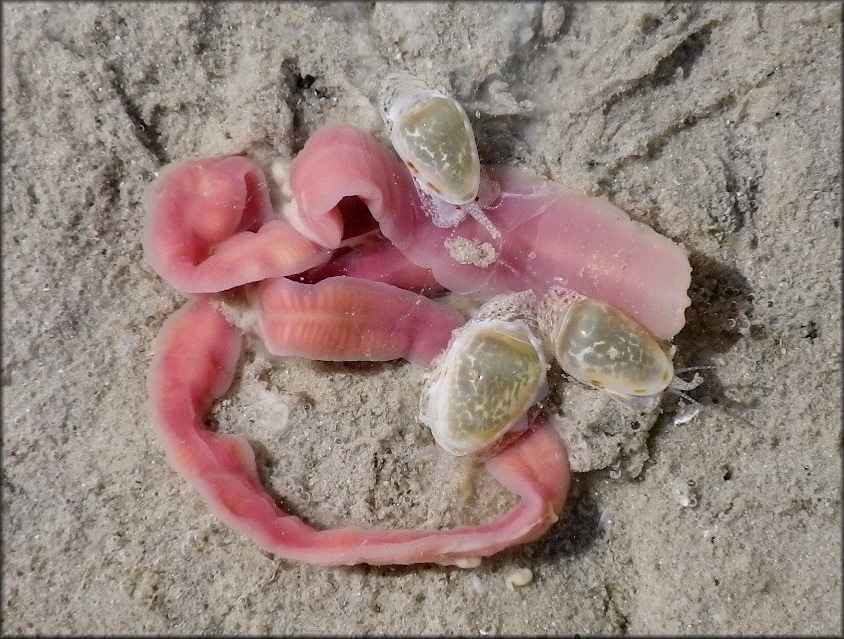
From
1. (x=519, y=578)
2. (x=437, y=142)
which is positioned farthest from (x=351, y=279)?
(x=519, y=578)

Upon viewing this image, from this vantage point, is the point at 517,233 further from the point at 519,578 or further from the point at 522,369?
the point at 519,578

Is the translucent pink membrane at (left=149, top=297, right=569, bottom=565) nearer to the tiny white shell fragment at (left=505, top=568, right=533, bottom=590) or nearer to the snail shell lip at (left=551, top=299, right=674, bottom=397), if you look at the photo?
the tiny white shell fragment at (left=505, top=568, right=533, bottom=590)

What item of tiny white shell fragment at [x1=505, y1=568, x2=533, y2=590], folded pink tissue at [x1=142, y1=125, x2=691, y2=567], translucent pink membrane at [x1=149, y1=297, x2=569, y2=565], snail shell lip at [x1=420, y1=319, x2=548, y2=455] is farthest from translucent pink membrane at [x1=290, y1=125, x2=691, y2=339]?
tiny white shell fragment at [x1=505, y1=568, x2=533, y2=590]

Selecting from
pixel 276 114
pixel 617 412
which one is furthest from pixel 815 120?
pixel 276 114

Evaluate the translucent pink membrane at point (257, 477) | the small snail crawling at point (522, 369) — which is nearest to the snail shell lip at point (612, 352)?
the small snail crawling at point (522, 369)

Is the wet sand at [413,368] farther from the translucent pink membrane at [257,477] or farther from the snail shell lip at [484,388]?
the snail shell lip at [484,388]
